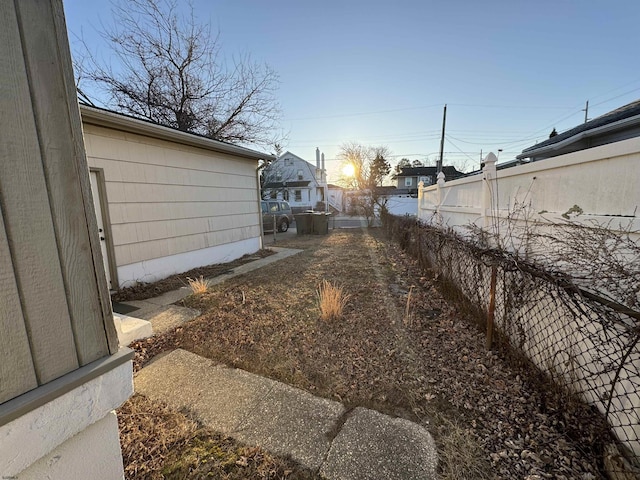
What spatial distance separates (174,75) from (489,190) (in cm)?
1192

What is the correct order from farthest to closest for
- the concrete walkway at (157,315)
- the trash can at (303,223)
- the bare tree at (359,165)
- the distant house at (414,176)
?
the distant house at (414,176)
the bare tree at (359,165)
the trash can at (303,223)
the concrete walkway at (157,315)

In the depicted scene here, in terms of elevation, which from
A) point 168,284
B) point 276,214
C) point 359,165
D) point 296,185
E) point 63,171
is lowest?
point 168,284

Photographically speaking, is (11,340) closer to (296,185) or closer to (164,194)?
(164,194)

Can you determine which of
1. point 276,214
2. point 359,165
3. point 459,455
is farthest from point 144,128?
point 359,165

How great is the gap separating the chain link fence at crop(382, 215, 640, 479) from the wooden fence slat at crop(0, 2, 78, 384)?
2.55 meters

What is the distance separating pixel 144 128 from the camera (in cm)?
460

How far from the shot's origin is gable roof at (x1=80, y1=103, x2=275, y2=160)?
A: 390 cm

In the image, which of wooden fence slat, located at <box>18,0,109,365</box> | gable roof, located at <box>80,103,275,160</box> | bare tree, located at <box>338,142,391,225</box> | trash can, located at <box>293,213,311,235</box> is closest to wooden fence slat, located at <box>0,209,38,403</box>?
wooden fence slat, located at <box>18,0,109,365</box>

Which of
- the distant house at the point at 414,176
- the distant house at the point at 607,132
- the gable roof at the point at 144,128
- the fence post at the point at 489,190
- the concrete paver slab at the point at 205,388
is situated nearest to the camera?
the concrete paver slab at the point at 205,388

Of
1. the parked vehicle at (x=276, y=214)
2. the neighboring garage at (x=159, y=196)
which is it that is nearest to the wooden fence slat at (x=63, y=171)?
the neighboring garage at (x=159, y=196)

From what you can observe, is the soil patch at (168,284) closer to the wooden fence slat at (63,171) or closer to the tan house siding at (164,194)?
the tan house siding at (164,194)

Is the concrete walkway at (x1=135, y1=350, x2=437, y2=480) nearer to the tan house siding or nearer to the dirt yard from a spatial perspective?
the dirt yard

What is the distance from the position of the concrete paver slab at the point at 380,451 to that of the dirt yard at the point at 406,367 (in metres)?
0.09

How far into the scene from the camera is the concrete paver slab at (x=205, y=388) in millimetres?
1968
